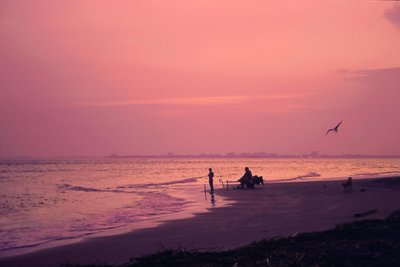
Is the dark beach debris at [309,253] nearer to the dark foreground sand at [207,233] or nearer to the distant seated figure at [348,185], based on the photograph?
the dark foreground sand at [207,233]

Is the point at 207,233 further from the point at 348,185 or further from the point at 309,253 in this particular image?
the point at 348,185

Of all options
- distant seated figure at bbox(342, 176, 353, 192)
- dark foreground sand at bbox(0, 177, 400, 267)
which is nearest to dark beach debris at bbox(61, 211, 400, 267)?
dark foreground sand at bbox(0, 177, 400, 267)

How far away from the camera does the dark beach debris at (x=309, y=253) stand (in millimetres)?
8711

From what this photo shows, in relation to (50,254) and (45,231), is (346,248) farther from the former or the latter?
(45,231)

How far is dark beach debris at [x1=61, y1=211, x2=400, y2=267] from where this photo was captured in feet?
28.6

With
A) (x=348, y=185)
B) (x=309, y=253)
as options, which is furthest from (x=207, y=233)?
(x=348, y=185)

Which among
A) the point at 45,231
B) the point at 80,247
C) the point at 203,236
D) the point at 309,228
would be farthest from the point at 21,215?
the point at 309,228

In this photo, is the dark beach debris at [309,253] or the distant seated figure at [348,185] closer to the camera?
the dark beach debris at [309,253]

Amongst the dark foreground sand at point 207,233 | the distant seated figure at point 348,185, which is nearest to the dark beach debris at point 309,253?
the dark foreground sand at point 207,233

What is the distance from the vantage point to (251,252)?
10.0 m

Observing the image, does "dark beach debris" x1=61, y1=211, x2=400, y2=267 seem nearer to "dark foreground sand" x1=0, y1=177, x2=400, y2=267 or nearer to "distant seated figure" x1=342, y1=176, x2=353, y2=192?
"dark foreground sand" x1=0, y1=177, x2=400, y2=267

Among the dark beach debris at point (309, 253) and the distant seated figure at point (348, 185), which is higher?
the dark beach debris at point (309, 253)

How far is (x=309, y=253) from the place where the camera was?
31.0 ft

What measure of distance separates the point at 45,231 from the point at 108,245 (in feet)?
17.3
